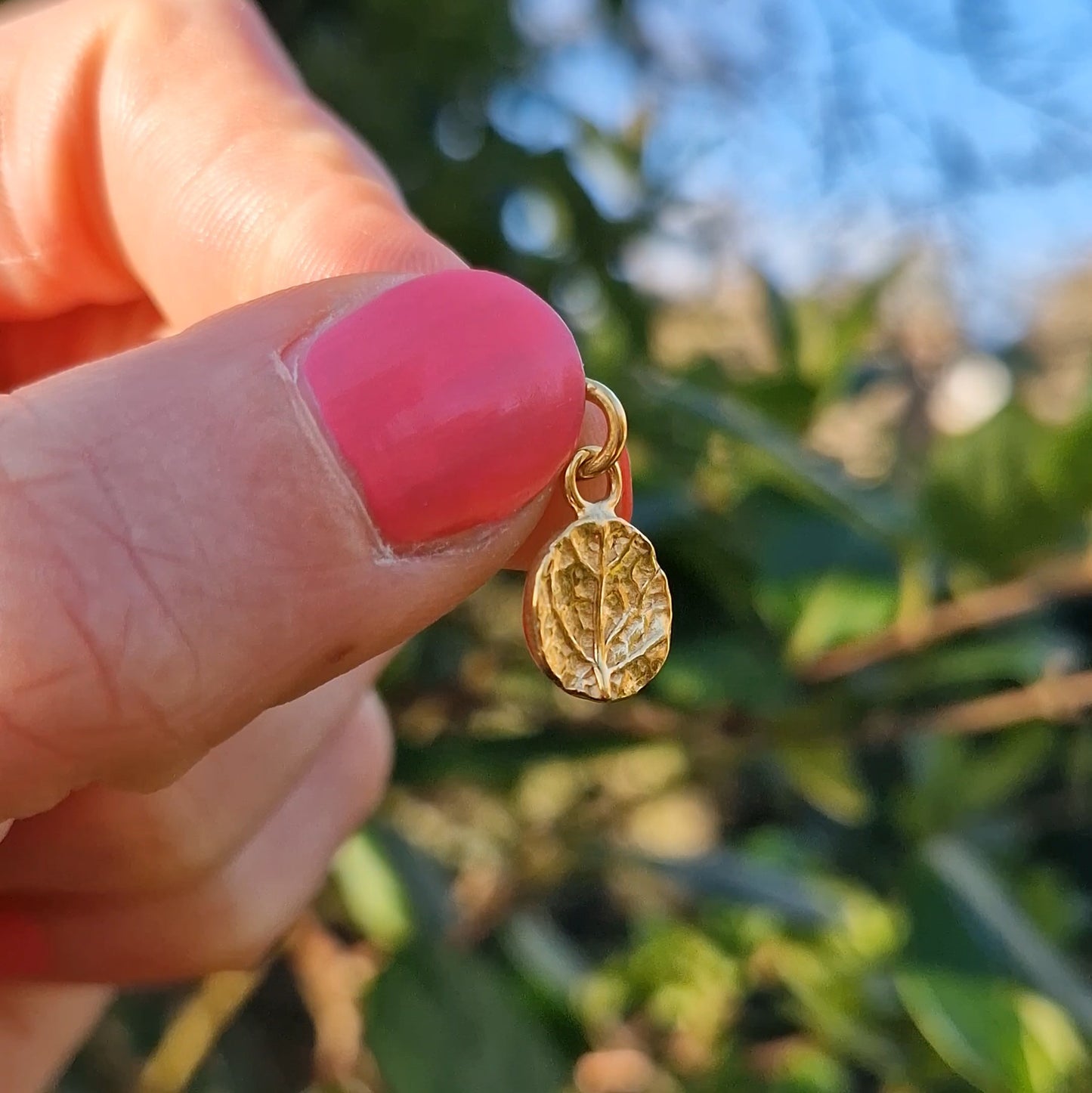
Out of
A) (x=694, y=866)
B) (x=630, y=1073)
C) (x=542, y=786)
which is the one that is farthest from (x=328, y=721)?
(x=542, y=786)

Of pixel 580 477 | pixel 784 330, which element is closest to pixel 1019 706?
pixel 784 330

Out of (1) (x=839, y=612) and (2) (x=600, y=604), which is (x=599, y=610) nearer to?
(2) (x=600, y=604)

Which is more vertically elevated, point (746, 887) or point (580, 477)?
point (580, 477)

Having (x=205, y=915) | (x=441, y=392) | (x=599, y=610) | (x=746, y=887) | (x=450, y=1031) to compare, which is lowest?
(x=746, y=887)

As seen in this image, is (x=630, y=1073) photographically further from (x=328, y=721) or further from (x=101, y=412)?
(x=101, y=412)

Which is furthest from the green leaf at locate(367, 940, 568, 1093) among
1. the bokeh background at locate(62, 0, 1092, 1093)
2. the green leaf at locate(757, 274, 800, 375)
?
the green leaf at locate(757, 274, 800, 375)

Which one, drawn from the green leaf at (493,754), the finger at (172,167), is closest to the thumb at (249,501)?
the finger at (172,167)
